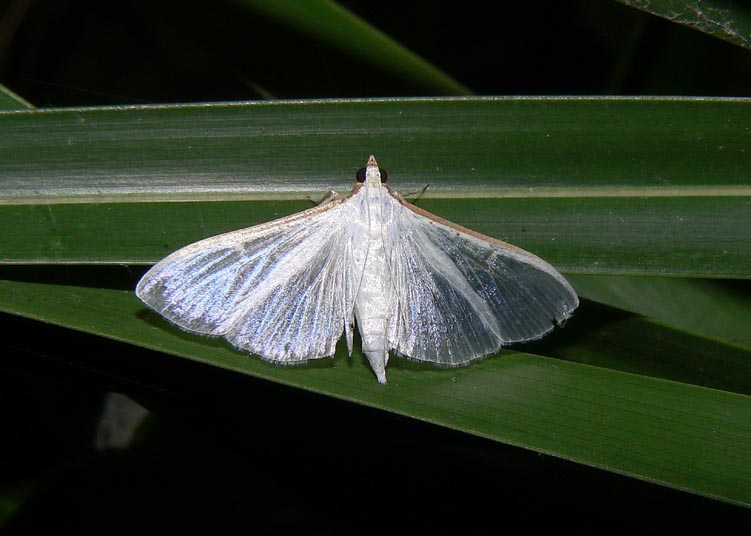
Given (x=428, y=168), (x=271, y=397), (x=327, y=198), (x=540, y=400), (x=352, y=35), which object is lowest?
(x=271, y=397)

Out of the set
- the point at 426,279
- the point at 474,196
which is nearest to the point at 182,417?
the point at 426,279

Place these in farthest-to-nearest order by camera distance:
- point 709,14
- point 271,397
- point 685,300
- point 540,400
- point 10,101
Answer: point 685,300
point 271,397
point 10,101
point 709,14
point 540,400

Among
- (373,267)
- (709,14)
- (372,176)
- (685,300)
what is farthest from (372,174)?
(685,300)

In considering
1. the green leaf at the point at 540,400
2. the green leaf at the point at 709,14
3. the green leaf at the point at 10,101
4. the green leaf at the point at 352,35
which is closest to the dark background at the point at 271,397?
the green leaf at the point at 352,35

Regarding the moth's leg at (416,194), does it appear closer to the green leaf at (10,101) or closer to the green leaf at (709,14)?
the green leaf at (709,14)

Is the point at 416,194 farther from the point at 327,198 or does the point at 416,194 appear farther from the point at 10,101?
the point at 10,101

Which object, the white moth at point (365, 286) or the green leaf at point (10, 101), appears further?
the green leaf at point (10, 101)

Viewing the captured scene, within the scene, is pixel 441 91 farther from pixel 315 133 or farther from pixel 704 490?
pixel 704 490
